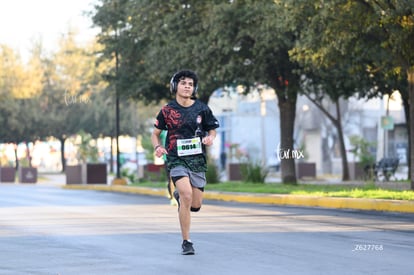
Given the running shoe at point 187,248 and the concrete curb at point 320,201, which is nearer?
the running shoe at point 187,248

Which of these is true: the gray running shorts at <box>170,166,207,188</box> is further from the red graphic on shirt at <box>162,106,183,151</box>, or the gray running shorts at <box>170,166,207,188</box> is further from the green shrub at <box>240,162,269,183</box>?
the green shrub at <box>240,162,269,183</box>

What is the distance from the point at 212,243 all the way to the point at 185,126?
204 centimetres

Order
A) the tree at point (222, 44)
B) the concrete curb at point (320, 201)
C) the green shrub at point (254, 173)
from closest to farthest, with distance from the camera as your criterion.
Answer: the concrete curb at point (320, 201) < the tree at point (222, 44) < the green shrub at point (254, 173)

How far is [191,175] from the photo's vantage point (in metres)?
10.9

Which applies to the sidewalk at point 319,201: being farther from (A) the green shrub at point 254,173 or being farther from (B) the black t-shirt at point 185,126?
(B) the black t-shirt at point 185,126

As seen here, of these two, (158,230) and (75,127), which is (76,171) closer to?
(75,127)

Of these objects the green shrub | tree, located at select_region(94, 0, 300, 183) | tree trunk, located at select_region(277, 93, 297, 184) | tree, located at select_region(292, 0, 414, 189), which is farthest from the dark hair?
the green shrub

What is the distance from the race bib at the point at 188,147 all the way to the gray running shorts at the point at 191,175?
0.16m

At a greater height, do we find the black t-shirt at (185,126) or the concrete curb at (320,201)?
the black t-shirt at (185,126)

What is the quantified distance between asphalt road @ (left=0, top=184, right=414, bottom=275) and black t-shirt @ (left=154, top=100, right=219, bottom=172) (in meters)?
1.00

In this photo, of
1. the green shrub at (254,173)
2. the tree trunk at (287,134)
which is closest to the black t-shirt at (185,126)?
the tree trunk at (287,134)

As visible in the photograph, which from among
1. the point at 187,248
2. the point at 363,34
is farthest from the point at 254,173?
the point at 187,248

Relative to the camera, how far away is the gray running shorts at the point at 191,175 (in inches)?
424

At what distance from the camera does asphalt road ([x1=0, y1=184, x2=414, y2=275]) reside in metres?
9.88
